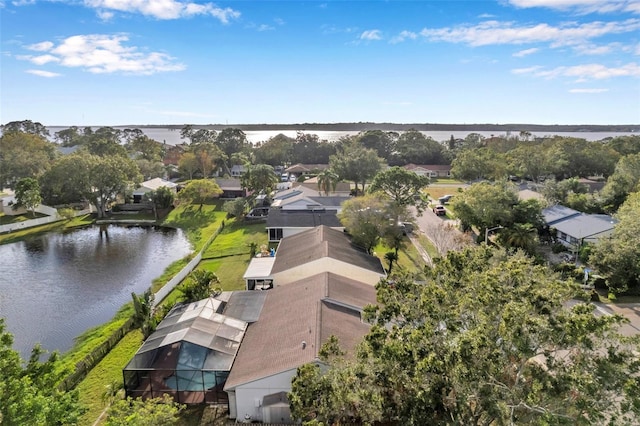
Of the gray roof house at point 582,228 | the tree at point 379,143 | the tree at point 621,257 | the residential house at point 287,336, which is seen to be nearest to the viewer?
the residential house at point 287,336

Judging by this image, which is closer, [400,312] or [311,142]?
[400,312]

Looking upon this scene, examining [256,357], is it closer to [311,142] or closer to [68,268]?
[68,268]

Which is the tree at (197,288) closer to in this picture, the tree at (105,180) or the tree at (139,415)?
the tree at (139,415)

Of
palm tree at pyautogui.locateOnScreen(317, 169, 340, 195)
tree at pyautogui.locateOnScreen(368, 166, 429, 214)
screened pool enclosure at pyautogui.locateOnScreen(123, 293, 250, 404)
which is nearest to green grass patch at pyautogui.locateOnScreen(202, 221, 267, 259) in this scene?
palm tree at pyautogui.locateOnScreen(317, 169, 340, 195)

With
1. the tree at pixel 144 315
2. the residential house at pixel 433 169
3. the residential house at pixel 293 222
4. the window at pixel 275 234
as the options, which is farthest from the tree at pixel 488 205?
the residential house at pixel 433 169

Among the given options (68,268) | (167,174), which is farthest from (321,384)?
(167,174)
